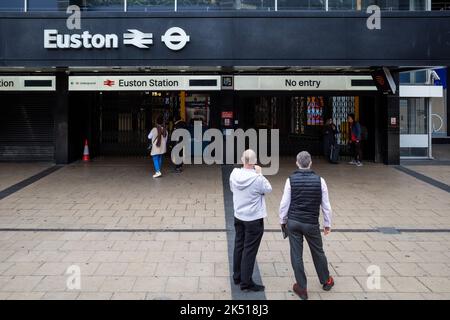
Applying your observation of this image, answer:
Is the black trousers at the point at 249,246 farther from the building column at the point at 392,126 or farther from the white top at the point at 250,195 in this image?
the building column at the point at 392,126

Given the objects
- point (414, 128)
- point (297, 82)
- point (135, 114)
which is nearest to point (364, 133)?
point (414, 128)

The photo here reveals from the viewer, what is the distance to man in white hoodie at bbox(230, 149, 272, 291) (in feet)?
17.5

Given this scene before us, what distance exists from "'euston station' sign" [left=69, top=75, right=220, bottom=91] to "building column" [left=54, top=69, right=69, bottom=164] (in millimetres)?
833

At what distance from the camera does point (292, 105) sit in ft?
58.7

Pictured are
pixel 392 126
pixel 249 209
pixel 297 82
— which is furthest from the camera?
pixel 392 126

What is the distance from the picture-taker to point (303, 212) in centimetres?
518

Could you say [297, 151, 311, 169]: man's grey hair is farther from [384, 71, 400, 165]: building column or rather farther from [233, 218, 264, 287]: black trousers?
[384, 71, 400, 165]: building column

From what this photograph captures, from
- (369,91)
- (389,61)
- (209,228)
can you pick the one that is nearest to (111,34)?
(209,228)

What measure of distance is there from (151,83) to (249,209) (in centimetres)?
955

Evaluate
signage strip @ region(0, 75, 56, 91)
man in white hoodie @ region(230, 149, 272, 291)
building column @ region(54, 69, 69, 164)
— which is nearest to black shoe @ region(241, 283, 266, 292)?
man in white hoodie @ region(230, 149, 272, 291)

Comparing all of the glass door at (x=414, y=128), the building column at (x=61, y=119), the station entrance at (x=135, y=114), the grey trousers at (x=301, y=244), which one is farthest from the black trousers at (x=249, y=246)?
the glass door at (x=414, y=128)

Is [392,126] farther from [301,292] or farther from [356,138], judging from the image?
[301,292]

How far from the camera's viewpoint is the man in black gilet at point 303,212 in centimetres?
517
